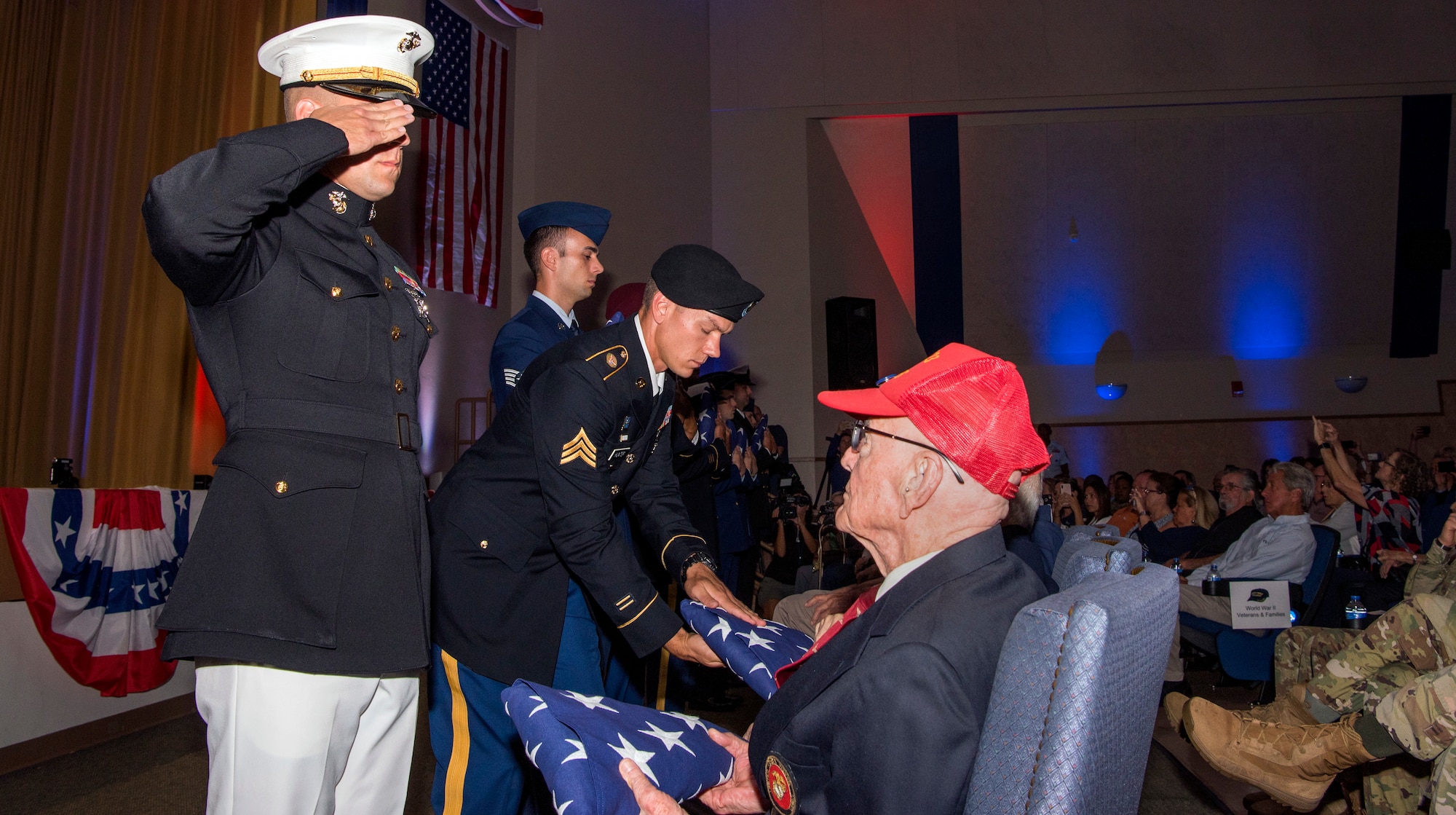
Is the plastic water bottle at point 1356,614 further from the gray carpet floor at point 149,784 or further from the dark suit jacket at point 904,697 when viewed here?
the dark suit jacket at point 904,697

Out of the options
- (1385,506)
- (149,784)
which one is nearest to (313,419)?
(149,784)

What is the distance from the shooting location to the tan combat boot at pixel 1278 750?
2.29 metres

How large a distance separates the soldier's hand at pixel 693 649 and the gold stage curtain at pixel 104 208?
4.64 meters

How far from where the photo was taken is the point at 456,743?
1.87 m

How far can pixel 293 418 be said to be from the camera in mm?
1204

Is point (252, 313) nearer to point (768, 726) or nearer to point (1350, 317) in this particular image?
point (768, 726)

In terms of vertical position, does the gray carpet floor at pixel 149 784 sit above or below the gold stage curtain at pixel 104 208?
below

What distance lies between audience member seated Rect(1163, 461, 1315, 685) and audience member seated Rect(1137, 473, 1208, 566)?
43.3 inches

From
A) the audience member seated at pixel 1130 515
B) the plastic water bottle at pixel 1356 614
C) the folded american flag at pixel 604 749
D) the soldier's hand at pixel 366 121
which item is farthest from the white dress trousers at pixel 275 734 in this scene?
the audience member seated at pixel 1130 515

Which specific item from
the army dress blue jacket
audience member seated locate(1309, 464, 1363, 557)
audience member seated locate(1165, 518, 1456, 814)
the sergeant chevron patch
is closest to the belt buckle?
the army dress blue jacket

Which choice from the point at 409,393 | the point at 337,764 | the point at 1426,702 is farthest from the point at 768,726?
the point at 1426,702

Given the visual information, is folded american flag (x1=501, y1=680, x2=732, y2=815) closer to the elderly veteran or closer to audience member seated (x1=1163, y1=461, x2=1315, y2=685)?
the elderly veteran

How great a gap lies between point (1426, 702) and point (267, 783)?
6.76 ft

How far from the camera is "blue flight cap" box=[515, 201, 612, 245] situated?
8.86 ft
